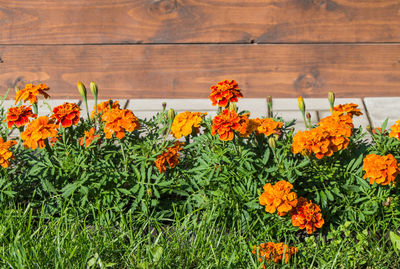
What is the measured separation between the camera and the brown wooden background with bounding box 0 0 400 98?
3.68 metres

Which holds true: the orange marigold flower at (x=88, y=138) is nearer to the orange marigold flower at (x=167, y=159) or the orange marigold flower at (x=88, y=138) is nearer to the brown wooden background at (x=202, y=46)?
the orange marigold flower at (x=167, y=159)

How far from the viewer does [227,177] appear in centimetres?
209

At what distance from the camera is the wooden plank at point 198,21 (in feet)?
12.0

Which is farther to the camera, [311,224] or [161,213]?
[161,213]

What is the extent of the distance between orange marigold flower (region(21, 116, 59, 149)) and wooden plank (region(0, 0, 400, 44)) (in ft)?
5.89

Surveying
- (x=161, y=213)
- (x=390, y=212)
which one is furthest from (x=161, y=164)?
(x=390, y=212)

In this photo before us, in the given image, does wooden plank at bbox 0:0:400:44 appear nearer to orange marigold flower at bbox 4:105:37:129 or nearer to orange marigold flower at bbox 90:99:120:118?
orange marigold flower at bbox 90:99:120:118

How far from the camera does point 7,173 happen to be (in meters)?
2.20

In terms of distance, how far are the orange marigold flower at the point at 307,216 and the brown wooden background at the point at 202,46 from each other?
187 centimetres

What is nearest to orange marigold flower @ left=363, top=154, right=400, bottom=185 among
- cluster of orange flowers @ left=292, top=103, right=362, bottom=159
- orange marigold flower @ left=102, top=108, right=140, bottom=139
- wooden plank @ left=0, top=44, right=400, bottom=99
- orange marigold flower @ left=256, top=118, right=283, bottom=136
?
cluster of orange flowers @ left=292, top=103, right=362, bottom=159

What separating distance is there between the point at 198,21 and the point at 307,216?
2060mm

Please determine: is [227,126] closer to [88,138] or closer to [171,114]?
[171,114]

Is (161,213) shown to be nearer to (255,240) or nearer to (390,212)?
(255,240)

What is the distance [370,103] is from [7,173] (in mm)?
2406
